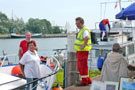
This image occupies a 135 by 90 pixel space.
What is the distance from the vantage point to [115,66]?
499cm

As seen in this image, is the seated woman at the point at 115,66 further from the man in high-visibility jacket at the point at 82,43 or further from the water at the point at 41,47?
the water at the point at 41,47

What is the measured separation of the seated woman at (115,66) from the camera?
4890 mm

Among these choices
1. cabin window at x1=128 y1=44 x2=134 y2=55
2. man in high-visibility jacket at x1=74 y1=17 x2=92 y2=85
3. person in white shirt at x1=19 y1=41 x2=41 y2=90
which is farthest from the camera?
cabin window at x1=128 y1=44 x2=134 y2=55

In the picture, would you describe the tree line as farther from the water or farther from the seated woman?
the seated woman

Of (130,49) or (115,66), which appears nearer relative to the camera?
(115,66)

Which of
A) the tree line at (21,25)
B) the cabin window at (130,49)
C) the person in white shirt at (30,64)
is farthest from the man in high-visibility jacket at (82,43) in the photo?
the tree line at (21,25)

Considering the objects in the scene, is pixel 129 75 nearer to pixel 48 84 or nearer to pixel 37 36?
pixel 48 84

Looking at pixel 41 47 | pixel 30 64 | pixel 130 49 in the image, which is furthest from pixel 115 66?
pixel 41 47

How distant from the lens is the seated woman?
16.0 ft

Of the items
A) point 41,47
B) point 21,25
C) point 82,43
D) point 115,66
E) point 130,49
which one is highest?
point 21,25

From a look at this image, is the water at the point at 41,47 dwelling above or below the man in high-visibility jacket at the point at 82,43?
below

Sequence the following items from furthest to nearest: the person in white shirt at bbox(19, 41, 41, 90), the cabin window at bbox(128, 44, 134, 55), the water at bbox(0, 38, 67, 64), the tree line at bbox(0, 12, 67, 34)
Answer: the tree line at bbox(0, 12, 67, 34) < the water at bbox(0, 38, 67, 64) < the cabin window at bbox(128, 44, 134, 55) < the person in white shirt at bbox(19, 41, 41, 90)

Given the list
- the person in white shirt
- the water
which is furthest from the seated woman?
the water

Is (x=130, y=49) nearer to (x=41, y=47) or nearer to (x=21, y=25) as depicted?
(x=41, y=47)
